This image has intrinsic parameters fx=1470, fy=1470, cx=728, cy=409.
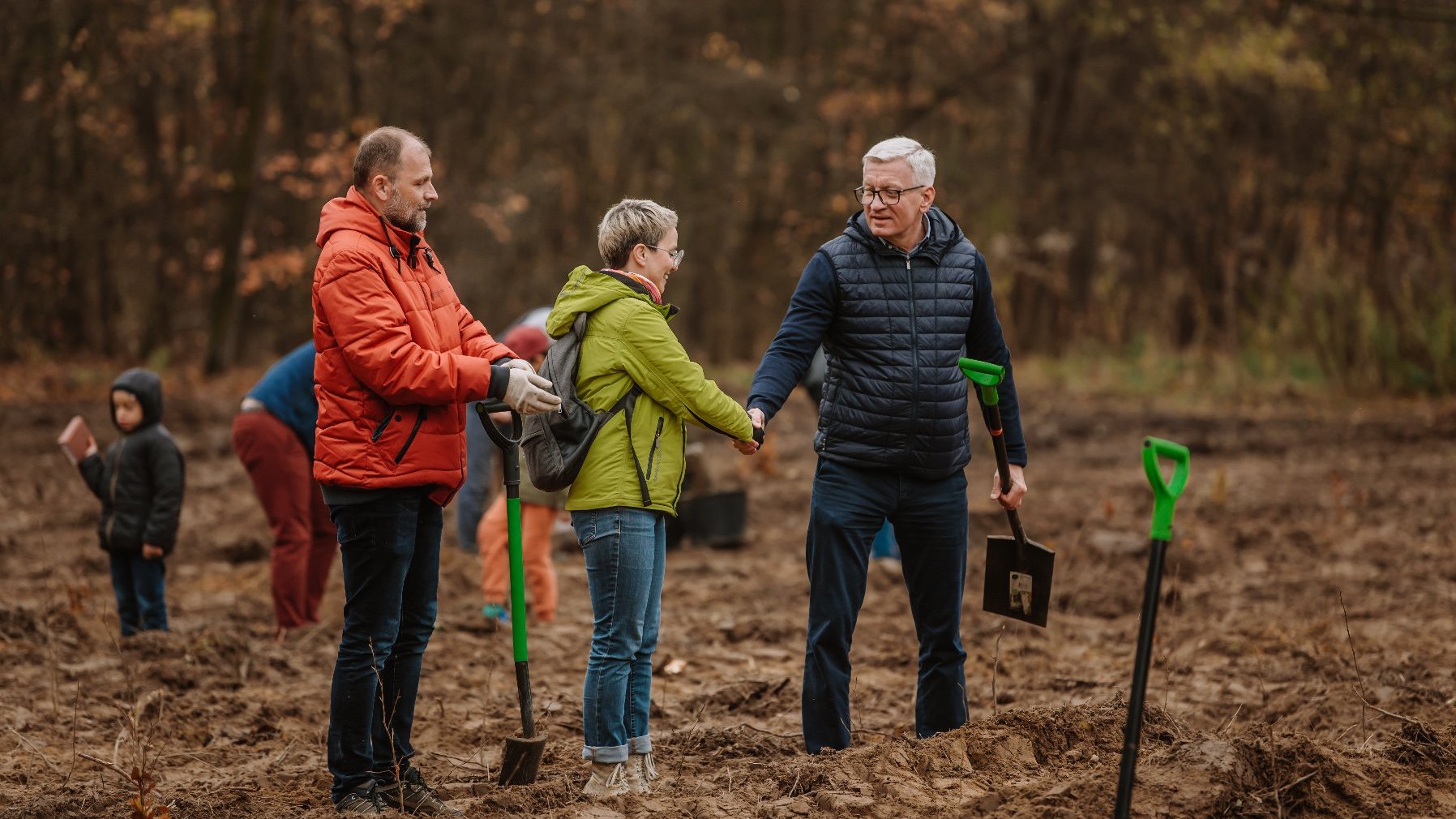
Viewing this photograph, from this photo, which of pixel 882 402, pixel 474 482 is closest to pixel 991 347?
pixel 882 402

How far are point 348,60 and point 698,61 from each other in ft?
17.5

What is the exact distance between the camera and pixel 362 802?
14.1ft

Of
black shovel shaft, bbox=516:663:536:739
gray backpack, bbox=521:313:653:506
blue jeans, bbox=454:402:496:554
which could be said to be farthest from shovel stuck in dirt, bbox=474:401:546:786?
blue jeans, bbox=454:402:496:554

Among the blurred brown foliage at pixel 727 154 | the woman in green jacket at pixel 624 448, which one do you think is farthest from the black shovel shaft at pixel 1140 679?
the blurred brown foliage at pixel 727 154

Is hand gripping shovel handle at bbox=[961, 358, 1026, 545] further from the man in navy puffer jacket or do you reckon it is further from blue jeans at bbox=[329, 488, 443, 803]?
blue jeans at bbox=[329, 488, 443, 803]

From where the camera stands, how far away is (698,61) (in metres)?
23.0

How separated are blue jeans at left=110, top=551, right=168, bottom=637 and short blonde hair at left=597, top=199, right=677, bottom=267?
3647mm

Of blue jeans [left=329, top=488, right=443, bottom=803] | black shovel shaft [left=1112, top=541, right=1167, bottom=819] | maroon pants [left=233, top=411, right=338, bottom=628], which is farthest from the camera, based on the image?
maroon pants [left=233, top=411, right=338, bottom=628]

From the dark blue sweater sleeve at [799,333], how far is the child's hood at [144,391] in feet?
11.3

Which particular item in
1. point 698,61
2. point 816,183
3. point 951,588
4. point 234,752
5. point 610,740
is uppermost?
point 698,61

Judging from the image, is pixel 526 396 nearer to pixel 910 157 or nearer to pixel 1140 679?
pixel 910 157

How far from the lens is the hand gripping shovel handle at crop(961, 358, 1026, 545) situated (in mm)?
4512

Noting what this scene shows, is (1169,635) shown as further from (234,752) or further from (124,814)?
(124,814)

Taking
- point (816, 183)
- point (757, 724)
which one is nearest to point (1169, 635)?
point (757, 724)
